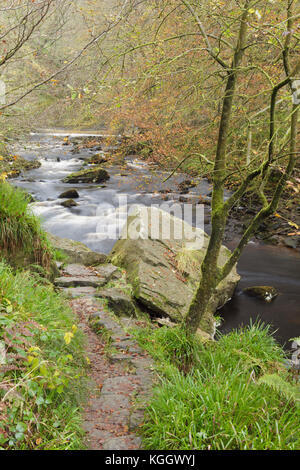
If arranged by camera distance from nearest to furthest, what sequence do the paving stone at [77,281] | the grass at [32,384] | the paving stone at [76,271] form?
the grass at [32,384]
the paving stone at [77,281]
the paving stone at [76,271]

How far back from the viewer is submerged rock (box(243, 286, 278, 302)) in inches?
333

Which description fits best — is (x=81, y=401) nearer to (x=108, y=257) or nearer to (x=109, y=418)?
(x=109, y=418)

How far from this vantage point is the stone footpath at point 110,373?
2.81 metres

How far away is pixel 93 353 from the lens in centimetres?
431

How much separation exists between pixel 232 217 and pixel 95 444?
36.6 ft

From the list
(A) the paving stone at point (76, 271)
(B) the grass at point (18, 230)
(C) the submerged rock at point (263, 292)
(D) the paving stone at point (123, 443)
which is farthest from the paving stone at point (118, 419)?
(C) the submerged rock at point (263, 292)

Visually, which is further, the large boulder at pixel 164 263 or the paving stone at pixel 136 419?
the large boulder at pixel 164 263

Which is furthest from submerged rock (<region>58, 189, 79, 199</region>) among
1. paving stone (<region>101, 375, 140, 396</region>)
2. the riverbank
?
paving stone (<region>101, 375, 140, 396</region>)

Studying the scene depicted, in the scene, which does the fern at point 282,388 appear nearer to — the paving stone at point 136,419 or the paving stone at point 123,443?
the paving stone at point 136,419

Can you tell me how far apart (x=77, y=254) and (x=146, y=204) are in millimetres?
6338

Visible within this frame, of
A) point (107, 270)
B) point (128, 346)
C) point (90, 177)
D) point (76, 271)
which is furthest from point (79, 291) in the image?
point (90, 177)

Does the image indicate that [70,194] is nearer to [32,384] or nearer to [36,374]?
[36,374]

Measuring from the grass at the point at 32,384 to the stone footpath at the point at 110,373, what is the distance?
0.20 metres

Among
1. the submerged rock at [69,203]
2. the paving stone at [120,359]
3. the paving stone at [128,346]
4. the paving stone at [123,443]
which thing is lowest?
the paving stone at [128,346]
